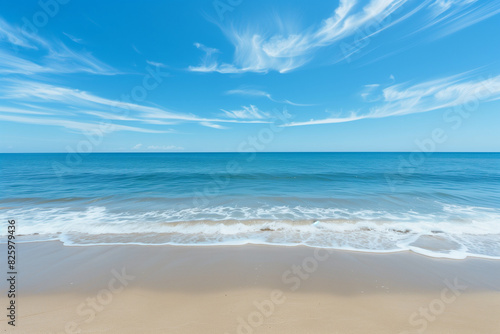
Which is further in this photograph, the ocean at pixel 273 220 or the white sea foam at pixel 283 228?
the ocean at pixel 273 220

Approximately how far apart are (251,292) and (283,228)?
4.33m

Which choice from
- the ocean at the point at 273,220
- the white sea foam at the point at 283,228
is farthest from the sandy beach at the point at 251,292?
the ocean at the point at 273,220

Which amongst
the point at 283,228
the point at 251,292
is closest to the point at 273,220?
the point at 283,228

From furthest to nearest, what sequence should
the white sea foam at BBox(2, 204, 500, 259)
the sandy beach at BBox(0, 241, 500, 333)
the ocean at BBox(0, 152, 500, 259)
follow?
the ocean at BBox(0, 152, 500, 259)
the white sea foam at BBox(2, 204, 500, 259)
the sandy beach at BBox(0, 241, 500, 333)

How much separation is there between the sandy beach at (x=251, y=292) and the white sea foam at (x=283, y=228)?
2.64 feet

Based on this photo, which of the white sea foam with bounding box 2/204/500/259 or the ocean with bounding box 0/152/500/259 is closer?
the white sea foam with bounding box 2/204/500/259

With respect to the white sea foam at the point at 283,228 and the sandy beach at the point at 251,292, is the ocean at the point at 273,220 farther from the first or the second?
the sandy beach at the point at 251,292

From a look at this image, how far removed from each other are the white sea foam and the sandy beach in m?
0.80

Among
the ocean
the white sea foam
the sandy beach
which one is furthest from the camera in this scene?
the ocean

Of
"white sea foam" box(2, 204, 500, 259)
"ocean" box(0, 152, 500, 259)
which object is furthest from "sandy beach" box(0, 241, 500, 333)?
"ocean" box(0, 152, 500, 259)

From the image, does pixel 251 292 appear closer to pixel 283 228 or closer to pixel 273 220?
pixel 283 228

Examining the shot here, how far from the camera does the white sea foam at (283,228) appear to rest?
275 inches

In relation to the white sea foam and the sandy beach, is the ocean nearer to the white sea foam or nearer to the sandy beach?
the white sea foam

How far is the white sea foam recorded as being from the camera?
6973 millimetres
